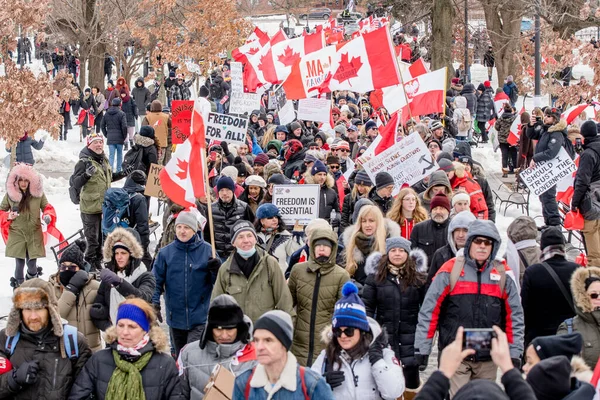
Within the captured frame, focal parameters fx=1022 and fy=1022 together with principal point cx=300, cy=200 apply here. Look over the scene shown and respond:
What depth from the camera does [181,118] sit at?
1511 centimetres

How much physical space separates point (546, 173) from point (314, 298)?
6424 mm

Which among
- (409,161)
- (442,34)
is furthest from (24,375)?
(442,34)

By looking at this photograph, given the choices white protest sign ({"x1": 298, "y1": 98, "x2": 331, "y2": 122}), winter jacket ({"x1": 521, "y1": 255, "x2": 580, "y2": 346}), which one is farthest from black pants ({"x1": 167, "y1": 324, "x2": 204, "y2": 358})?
white protest sign ({"x1": 298, "y1": 98, "x2": 331, "y2": 122})

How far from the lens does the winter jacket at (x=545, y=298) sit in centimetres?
750

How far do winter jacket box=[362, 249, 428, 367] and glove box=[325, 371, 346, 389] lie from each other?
6.50 ft

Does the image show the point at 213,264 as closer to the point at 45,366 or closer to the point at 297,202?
the point at 45,366

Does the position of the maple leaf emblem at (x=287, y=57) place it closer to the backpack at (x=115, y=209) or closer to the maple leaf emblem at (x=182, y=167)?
A: the backpack at (x=115, y=209)

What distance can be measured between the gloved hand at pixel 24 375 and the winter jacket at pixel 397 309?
104 inches

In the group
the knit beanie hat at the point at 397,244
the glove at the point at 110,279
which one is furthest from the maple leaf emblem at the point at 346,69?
the glove at the point at 110,279

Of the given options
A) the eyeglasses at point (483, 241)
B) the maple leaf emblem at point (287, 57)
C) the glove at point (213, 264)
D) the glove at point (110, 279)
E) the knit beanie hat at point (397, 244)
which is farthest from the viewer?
the maple leaf emblem at point (287, 57)

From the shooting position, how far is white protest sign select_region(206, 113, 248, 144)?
45.8ft

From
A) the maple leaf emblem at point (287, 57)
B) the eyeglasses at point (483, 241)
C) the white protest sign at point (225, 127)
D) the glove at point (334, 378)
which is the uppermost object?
the maple leaf emblem at point (287, 57)

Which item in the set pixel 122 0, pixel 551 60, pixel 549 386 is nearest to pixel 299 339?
pixel 549 386

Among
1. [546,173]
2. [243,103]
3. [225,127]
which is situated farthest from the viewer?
[243,103]
